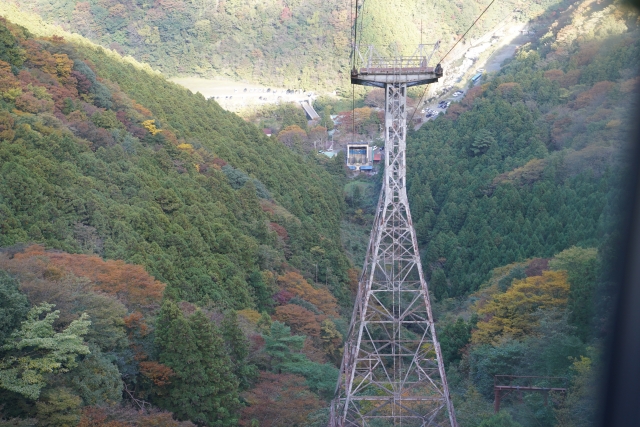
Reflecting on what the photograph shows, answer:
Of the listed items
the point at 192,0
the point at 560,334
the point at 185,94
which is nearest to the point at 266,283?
the point at 560,334

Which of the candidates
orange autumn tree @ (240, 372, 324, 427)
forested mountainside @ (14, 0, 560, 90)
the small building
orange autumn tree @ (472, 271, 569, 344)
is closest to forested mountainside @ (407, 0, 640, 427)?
orange autumn tree @ (472, 271, 569, 344)

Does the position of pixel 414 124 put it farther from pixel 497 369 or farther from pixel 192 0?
pixel 192 0

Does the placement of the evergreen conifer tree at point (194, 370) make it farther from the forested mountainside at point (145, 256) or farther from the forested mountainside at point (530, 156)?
the forested mountainside at point (530, 156)

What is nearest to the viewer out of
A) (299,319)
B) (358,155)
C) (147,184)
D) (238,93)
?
(299,319)

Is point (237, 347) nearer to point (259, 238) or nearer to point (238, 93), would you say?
point (259, 238)

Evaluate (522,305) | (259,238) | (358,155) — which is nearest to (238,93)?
(358,155)

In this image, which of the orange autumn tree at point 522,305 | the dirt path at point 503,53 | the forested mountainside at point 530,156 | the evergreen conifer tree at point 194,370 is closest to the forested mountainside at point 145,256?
the evergreen conifer tree at point 194,370
